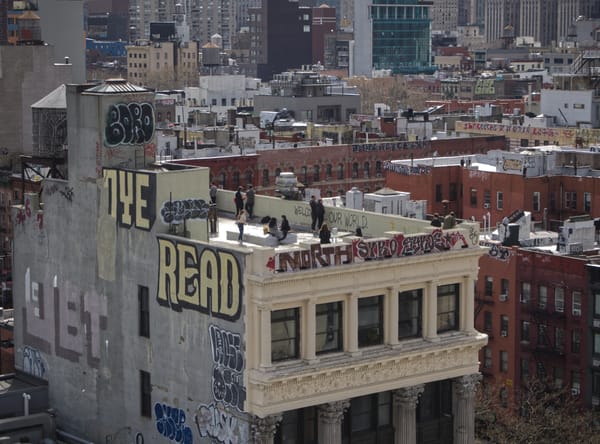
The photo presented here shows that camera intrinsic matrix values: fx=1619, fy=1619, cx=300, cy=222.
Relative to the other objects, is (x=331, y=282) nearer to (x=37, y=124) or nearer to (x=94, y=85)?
(x=94, y=85)

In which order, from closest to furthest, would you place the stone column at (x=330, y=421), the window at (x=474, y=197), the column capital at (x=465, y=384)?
the stone column at (x=330, y=421) → the column capital at (x=465, y=384) → the window at (x=474, y=197)

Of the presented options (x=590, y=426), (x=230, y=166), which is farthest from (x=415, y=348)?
(x=230, y=166)

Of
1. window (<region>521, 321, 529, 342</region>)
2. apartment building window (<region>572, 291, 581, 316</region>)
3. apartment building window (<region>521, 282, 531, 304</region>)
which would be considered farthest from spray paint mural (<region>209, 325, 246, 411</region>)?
apartment building window (<region>521, 282, 531, 304</region>)

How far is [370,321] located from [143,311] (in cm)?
989

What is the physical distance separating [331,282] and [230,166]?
271ft

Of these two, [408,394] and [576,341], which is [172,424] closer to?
[408,394]

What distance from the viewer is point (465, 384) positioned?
2717 inches

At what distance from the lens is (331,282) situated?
63438 millimetres

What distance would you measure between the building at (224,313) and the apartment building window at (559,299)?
25581 millimetres

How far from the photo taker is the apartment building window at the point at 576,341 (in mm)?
94125

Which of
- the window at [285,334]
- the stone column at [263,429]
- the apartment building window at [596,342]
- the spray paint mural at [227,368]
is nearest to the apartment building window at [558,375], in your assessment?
the apartment building window at [596,342]

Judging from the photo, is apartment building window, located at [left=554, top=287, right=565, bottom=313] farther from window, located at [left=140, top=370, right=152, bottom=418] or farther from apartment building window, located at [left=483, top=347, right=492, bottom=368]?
window, located at [left=140, top=370, right=152, bottom=418]

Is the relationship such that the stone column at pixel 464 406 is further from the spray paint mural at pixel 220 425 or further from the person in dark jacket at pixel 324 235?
the spray paint mural at pixel 220 425

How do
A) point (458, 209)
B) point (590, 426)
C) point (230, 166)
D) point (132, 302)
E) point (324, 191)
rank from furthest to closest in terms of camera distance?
point (324, 191) < point (230, 166) < point (458, 209) < point (590, 426) < point (132, 302)
